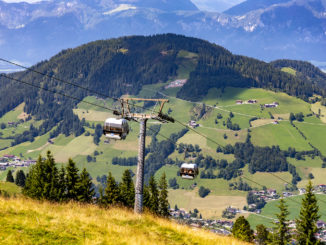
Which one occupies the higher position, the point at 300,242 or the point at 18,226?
the point at 18,226

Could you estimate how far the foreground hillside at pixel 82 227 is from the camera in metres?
20.5

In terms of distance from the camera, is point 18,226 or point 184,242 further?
point 184,242

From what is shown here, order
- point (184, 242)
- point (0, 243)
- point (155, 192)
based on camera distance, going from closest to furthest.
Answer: point (0, 243), point (184, 242), point (155, 192)

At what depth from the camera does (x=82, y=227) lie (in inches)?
879

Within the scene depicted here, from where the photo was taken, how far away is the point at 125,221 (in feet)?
83.6

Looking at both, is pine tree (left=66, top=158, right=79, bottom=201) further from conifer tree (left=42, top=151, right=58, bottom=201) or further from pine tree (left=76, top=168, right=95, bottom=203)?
conifer tree (left=42, top=151, right=58, bottom=201)

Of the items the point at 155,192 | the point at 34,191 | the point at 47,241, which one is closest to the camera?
the point at 47,241

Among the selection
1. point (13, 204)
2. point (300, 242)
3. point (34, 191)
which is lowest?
point (300, 242)

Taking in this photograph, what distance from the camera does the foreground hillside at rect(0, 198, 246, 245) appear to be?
20469mm

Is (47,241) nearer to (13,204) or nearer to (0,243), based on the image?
(0,243)

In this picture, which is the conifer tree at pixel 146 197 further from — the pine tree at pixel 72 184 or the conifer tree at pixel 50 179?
the conifer tree at pixel 50 179

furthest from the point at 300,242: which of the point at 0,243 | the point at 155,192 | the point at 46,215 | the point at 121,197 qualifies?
the point at 0,243

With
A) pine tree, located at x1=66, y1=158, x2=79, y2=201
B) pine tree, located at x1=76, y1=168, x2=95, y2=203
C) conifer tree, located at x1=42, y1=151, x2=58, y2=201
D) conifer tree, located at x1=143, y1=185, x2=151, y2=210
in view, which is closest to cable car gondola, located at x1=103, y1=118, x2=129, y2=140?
pine tree, located at x1=76, y1=168, x2=95, y2=203

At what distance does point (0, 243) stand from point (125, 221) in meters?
8.39
